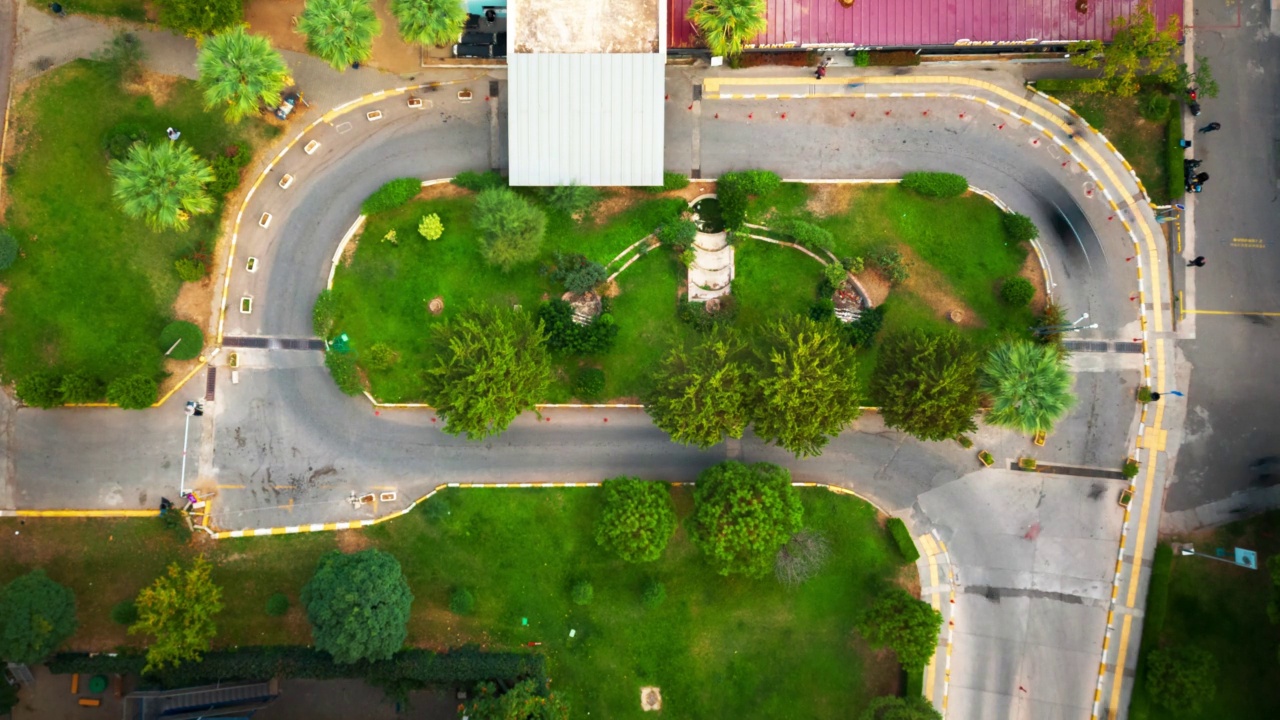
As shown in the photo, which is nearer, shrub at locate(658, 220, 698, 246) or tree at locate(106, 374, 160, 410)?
tree at locate(106, 374, 160, 410)

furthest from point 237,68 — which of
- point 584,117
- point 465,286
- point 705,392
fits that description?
point 705,392

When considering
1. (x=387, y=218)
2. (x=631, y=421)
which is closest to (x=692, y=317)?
(x=631, y=421)

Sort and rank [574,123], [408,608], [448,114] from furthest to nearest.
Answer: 1. [448,114]
2. [574,123]
3. [408,608]

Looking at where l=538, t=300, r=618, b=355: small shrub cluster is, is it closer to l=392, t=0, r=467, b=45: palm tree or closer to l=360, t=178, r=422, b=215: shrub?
l=360, t=178, r=422, b=215: shrub

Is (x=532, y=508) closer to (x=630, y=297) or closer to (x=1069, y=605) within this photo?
(x=630, y=297)

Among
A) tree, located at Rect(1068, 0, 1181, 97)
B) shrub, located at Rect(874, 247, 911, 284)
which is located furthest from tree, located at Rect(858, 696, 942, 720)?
tree, located at Rect(1068, 0, 1181, 97)

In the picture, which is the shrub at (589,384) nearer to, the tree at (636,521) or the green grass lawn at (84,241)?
the tree at (636,521)
